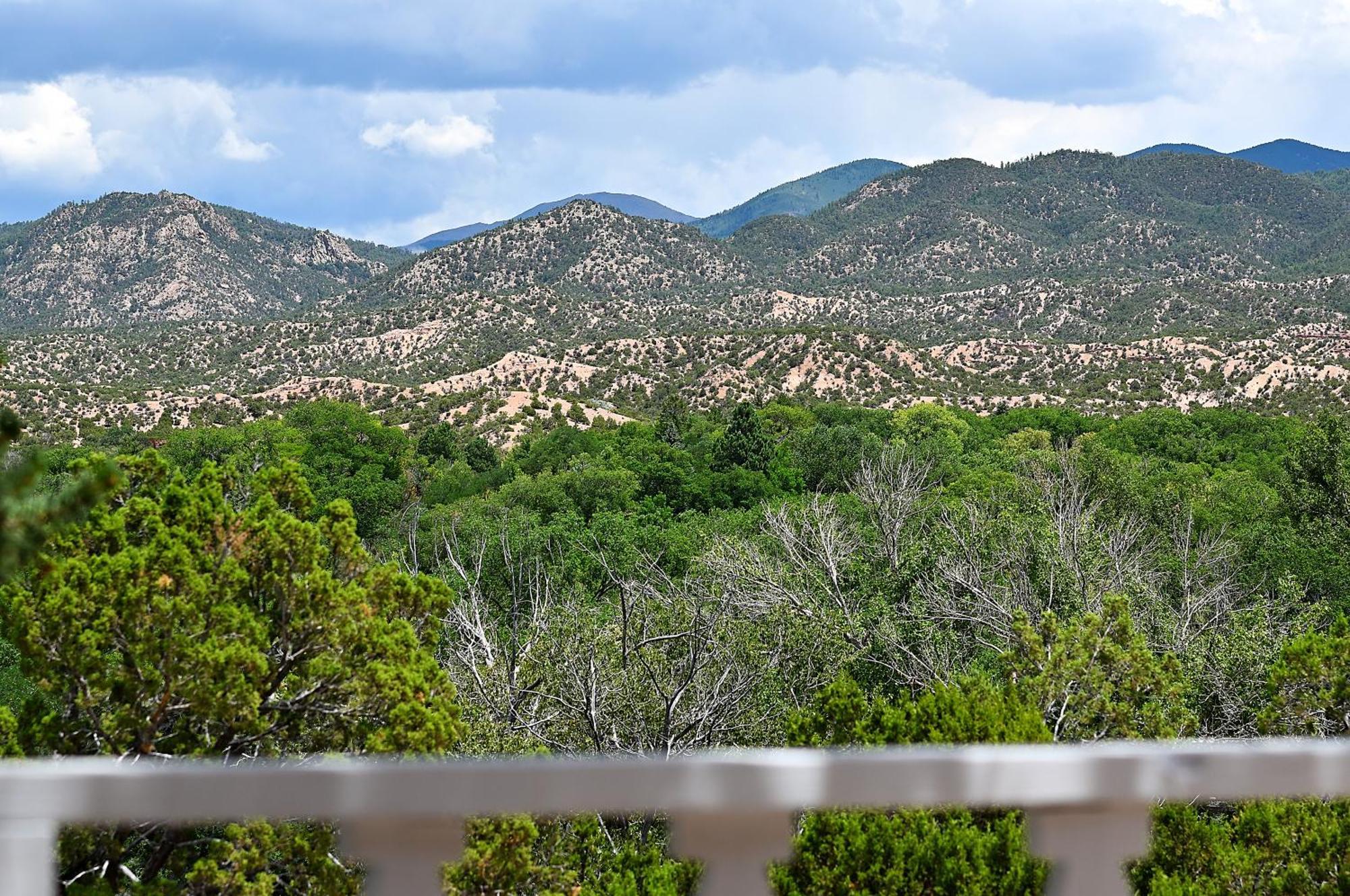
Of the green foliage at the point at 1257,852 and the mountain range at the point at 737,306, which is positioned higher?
the mountain range at the point at 737,306

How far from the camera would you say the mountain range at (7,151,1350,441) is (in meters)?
61.3

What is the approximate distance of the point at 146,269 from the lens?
4695 inches

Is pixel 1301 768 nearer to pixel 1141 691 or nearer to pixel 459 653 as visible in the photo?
pixel 1141 691

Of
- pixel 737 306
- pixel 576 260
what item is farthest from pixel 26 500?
pixel 576 260

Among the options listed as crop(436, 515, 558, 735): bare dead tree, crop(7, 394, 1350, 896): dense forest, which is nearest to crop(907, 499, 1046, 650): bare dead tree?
crop(7, 394, 1350, 896): dense forest

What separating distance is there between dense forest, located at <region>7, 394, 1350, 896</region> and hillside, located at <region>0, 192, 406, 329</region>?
10571 centimetres

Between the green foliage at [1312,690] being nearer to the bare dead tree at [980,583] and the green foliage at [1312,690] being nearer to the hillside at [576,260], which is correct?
the bare dead tree at [980,583]

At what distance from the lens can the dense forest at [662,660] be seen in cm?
587

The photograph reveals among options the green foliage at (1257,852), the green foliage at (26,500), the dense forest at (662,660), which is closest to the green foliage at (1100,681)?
the dense forest at (662,660)

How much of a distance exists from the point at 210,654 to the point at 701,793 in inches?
265

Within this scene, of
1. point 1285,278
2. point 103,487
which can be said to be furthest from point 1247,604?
point 1285,278

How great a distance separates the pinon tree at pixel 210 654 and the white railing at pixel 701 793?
5658 mm

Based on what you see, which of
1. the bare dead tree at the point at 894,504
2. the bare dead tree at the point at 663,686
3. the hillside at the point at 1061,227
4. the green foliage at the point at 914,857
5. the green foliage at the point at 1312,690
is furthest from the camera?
the hillside at the point at 1061,227

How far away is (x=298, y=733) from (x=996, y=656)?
7.72 m
